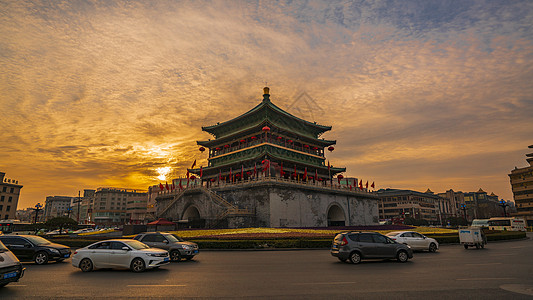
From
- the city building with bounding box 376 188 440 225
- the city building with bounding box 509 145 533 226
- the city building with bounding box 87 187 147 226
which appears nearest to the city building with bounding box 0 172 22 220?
the city building with bounding box 87 187 147 226

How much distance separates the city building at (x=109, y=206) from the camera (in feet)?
453

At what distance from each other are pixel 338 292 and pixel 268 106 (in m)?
43.8

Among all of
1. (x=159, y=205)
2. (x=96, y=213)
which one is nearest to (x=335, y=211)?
(x=159, y=205)

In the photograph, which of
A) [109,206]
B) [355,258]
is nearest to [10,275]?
[355,258]

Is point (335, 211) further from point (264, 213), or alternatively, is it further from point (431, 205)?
point (431, 205)

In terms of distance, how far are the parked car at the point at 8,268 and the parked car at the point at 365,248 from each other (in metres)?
12.3

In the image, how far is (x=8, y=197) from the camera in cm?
9388

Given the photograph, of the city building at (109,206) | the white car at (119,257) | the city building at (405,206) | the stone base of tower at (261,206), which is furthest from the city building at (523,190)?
the city building at (109,206)

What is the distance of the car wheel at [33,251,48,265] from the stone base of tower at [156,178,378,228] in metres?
24.2

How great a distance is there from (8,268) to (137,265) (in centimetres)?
462

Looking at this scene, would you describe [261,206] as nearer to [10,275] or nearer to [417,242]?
[417,242]

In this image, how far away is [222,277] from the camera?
1149 cm

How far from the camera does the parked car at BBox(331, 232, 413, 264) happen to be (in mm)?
15078

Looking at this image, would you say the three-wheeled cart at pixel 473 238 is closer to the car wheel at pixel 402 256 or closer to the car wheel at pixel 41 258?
the car wheel at pixel 402 256
